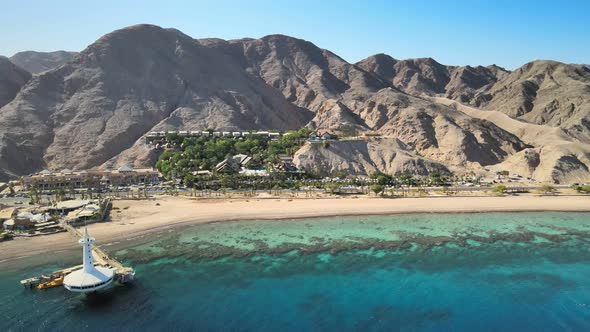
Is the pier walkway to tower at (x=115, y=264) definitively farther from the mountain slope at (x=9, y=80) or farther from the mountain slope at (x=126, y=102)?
the mountain slope at (x=9, y=80)

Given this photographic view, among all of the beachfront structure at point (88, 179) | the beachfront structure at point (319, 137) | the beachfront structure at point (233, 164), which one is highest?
the beachfront structure at point (319, 137)

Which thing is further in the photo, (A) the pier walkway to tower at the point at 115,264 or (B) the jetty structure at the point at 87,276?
(A) the pier walkway to tower at the point at 115,264

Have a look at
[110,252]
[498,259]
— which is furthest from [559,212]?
[110,252]

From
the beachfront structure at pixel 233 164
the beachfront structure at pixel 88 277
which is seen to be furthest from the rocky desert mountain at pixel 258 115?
the beachfront structure at pixel 88 277

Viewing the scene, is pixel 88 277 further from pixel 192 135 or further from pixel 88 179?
pixel 192 135

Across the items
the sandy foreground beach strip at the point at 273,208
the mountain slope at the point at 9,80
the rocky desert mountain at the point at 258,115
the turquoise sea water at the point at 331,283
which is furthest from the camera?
the mountain slope at the point at 9,80

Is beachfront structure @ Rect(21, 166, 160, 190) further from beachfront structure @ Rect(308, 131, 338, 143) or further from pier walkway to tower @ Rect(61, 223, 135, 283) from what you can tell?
pier walkway to tower @ Rect(61, 223, 135, 283)

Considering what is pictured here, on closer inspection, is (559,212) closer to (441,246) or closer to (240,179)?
(441,246)
